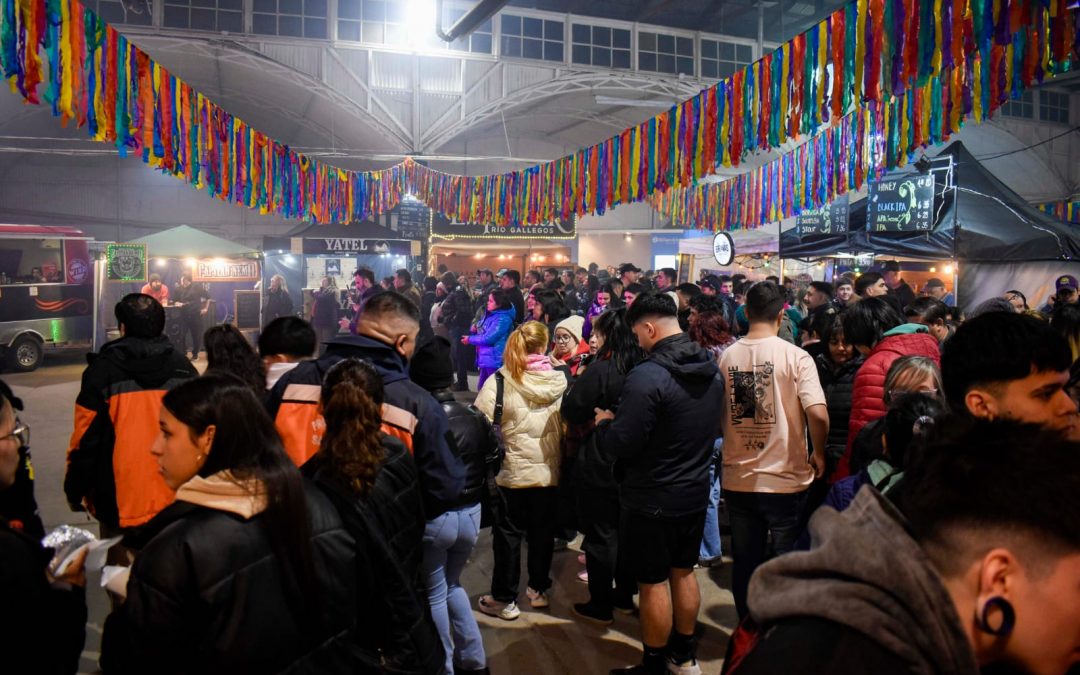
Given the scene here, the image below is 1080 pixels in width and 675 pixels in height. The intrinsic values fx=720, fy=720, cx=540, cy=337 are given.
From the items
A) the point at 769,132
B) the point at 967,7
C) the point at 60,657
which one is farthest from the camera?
the point at 769,132

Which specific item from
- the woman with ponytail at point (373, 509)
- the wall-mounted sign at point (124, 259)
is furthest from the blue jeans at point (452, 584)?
the wall-mounted sign at point (124, 259)

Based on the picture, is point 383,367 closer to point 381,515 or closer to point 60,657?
point 381,515

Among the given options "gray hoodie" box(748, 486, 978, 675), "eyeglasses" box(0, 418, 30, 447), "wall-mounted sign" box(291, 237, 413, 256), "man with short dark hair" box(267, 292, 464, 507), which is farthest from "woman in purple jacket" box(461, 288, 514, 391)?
"wall-mounted sign" box(291, 237, 413, 256)

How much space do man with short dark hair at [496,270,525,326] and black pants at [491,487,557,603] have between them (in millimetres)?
4705

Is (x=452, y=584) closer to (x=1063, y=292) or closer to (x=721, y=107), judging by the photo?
(x=721, y=107)

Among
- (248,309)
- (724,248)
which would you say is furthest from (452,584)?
(248,309)

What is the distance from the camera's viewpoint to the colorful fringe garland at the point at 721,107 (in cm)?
397

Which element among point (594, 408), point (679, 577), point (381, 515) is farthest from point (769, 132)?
point (381, 515)

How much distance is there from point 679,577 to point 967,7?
3.30 m

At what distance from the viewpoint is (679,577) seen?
3.59 metres

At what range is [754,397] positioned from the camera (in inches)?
148

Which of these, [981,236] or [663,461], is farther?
[981,236]

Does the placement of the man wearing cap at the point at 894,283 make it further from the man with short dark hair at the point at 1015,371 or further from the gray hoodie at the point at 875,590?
the gray hoodie at the point at 875,590

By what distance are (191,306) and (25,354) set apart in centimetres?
325
